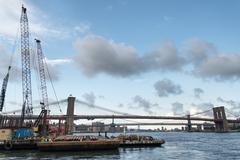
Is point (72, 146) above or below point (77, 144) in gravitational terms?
below

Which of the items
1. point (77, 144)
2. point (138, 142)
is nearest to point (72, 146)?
point (77, 144)

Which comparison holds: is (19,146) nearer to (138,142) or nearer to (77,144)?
(77,144)

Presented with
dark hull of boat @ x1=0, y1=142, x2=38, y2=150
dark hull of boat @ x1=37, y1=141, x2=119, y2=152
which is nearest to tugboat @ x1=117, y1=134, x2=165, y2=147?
dark hull of boat @ x1=37, y1=141, x2=119, y2=152

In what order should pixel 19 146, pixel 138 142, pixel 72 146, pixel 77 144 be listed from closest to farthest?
pixel 72 146
pixel 77 144
pixel 19 146
pixel 138 142

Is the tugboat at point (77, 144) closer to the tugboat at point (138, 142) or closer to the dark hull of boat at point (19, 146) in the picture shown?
the dark hull of boat at point (19, 146)

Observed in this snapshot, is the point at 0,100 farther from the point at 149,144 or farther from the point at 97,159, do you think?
the point at 97,159

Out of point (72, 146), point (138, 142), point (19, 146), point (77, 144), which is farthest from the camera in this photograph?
point (138, 142)

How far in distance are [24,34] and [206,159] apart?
82.1 metres

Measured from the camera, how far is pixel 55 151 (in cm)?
7975

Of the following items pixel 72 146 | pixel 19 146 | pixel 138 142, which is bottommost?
pixel 72 146

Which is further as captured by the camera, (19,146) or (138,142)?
(138,142)

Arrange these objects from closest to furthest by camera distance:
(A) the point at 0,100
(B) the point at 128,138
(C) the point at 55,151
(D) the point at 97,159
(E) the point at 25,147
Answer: (D) the point at 97,159, (C) the point at 55,151, (E) the point at 25,147, (B) the point at 128,138, (A) the point at 0,100

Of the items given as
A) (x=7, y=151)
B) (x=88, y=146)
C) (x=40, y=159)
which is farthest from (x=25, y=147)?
(x=40, y=159)

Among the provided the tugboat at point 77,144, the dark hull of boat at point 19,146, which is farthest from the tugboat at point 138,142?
the dark hull of boat at point 19,146
